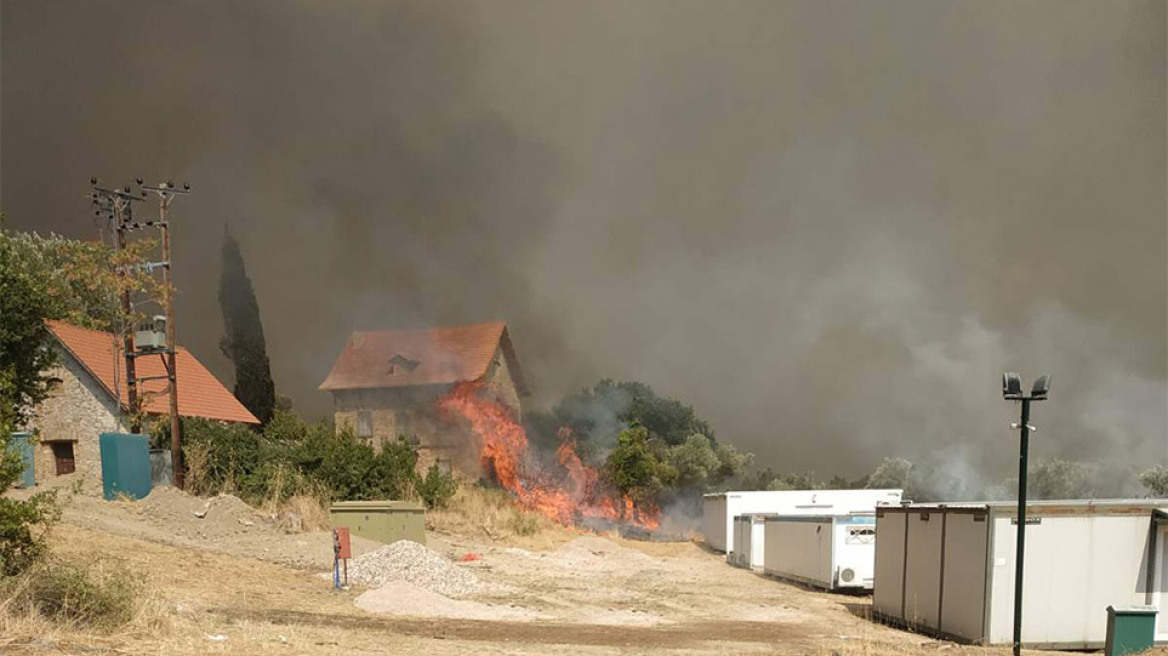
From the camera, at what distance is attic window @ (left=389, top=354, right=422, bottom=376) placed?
52.9m

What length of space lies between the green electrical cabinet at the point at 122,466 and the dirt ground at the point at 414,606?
1285 millimetres

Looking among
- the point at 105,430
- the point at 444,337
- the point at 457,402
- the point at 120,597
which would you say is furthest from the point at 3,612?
the point at 444,337

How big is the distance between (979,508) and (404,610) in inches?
424

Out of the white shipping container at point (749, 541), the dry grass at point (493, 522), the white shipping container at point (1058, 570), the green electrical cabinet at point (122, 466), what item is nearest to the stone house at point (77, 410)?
the green electrical cabinet at point (122, 466)

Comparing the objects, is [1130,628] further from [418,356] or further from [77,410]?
[418,356]

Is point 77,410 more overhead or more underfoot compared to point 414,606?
more overhead

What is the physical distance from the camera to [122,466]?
96.3ft

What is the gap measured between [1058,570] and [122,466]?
23.7 m

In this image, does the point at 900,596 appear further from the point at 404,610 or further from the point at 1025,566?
the point at 404,610

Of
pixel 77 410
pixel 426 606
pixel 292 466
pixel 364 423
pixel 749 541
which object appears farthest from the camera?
pixel 364 423

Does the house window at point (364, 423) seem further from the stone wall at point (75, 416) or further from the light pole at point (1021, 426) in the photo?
the light pole at point (1021, 426)

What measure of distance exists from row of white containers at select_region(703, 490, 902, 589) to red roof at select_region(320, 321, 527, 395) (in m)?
14.3

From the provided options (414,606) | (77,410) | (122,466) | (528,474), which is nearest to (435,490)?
(528,474)

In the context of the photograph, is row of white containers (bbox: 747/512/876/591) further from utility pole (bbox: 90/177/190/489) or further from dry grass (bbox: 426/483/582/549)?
utility pole (bbox: 90/177/190/489)
